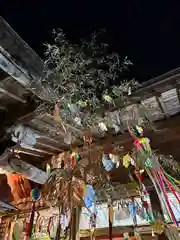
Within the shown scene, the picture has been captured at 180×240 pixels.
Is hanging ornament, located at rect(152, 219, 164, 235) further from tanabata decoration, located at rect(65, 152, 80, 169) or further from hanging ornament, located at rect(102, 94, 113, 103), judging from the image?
hanging ornament, located at rect(102, 94, 113, 103)

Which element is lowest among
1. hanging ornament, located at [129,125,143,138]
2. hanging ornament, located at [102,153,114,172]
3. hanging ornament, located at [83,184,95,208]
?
hanging ornament, located at [83,184,95,208]

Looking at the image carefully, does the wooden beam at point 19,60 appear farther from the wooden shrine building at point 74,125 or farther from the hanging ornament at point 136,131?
the hanging ornament at point 136,131

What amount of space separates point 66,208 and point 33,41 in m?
3.61

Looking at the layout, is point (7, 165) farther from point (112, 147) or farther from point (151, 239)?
point (151, 239)

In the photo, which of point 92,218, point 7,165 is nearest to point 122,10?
point 7,165

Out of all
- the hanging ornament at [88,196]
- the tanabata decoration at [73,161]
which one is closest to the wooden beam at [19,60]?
the tanabata decoration at [73,161]

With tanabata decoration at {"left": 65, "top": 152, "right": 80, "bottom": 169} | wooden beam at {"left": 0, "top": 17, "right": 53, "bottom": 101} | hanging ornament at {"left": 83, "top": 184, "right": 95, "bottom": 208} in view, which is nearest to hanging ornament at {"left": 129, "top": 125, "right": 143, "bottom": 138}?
tanabata decoration at {"left": 65, "top": 152, "right": 80, "bottom": 169}

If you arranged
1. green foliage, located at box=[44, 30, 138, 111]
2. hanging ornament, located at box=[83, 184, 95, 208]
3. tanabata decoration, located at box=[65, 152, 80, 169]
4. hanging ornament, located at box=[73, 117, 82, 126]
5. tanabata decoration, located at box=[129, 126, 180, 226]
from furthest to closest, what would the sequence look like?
hanging ornament, located at box=[73, 117, 82, 126] < tanabata decoration, located at box=[65, 152, 80, 169] < green foliage, located at box=[44, 30, 138, 111] < hanging ornament, located at box=[83, 184, 95, 208] < tanabata decoration, located at box=[129, 126, 180, 226]

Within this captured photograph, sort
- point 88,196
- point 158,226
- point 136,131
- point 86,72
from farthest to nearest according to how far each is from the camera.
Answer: point 136,131 < point 86,72 < point 158,226 < point 88,196

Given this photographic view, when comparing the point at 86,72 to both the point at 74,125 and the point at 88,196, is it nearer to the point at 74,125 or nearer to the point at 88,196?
the point at 74,125


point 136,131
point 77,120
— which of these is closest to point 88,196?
point 77,120

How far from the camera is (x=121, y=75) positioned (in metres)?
3.71

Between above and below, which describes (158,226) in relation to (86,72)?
below

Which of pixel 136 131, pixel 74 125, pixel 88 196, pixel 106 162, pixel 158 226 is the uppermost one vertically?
pixel 74 125
